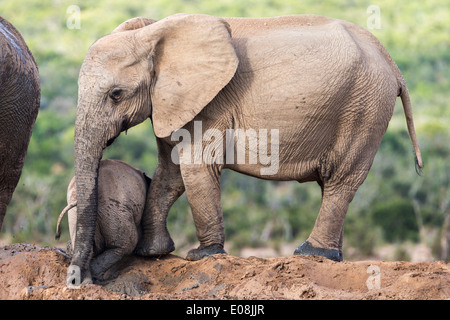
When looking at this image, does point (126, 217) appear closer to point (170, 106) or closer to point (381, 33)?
point (170, 106)

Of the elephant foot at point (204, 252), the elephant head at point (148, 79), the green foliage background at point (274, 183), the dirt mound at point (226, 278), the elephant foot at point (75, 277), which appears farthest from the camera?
the green foliage background at point (274, 183)

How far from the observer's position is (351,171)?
665 cm

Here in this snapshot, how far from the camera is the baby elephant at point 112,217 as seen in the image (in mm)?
6152

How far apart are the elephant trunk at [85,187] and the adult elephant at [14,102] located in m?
0.60

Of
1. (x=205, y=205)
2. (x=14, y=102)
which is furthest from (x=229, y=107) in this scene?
(x=14, y=102)

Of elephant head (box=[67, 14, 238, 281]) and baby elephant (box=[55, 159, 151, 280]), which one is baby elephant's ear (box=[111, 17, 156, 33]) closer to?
elephant head (box=[67, 14, 238, 281])

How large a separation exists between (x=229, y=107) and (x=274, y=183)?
18.0 metres

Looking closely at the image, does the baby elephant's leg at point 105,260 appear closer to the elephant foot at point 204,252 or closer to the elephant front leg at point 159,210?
the elephant front leg at point 159,210

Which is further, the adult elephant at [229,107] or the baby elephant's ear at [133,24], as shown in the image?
the baby elephant's ear at [133,24]

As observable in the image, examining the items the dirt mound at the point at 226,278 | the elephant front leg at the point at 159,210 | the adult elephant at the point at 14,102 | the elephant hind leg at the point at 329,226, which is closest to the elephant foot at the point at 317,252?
the elephant hind leg at the point at 329,226

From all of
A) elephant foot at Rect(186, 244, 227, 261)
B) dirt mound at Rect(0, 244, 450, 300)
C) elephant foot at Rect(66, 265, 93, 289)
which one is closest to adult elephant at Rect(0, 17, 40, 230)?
dirt mound at Rect(0, 244, 450, 300)

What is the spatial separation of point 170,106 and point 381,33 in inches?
1208

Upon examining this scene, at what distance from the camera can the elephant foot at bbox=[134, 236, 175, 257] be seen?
660 cm
